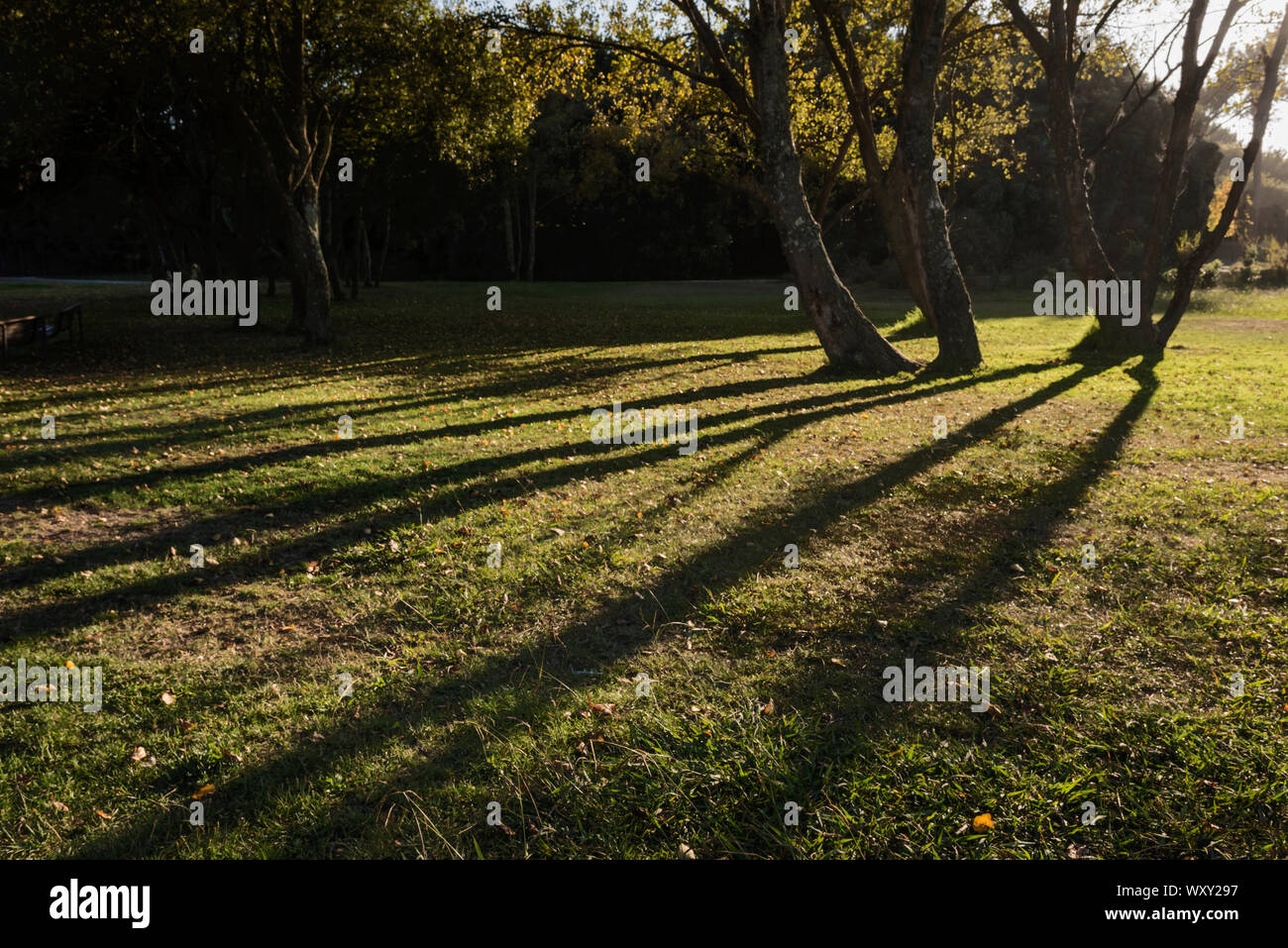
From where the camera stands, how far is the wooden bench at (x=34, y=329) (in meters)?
18.8

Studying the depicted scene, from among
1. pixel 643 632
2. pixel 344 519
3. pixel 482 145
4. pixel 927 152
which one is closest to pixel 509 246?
pixel 482 145

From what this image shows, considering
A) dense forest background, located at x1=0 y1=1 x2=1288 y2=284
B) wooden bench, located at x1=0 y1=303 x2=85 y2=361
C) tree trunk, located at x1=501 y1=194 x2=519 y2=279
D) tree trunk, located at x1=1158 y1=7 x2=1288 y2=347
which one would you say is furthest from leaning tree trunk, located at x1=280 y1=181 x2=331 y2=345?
tree trunk, located at x1=501 y1=194 x2=519 y2=279

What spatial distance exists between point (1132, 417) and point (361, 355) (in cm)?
1659

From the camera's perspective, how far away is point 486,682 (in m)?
4.92

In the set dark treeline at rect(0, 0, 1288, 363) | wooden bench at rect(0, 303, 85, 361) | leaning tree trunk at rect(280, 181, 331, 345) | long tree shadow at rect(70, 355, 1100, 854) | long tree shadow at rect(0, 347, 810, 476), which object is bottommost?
long tree shadow at rect(70, 355, 1100, 854)

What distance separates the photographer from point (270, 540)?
718 centimetres

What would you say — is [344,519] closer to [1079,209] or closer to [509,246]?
[1079,209]

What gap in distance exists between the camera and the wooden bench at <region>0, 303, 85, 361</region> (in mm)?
18812

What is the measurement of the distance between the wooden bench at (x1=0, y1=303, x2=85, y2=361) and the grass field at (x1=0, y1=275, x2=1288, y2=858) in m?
9.44

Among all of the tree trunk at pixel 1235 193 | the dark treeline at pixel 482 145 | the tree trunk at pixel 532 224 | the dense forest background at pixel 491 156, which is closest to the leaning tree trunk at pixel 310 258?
the dark treeline at pixel 482 145

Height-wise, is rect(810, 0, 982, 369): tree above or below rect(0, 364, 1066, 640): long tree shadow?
above

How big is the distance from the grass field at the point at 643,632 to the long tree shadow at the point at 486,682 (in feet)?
0.08

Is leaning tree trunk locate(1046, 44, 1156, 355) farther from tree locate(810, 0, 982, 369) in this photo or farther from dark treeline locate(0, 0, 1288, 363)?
tree locate(810, 0, 982, 369)
